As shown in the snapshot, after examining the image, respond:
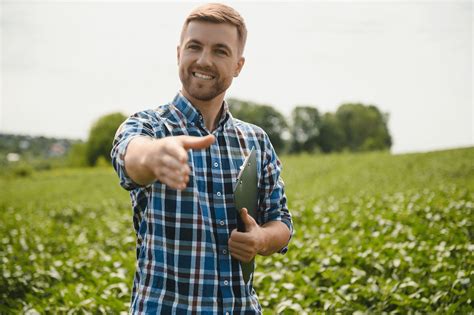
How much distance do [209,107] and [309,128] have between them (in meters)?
60.0

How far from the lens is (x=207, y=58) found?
69.1 inches

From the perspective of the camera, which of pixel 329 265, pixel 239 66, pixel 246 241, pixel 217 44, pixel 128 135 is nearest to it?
pixel 128 135

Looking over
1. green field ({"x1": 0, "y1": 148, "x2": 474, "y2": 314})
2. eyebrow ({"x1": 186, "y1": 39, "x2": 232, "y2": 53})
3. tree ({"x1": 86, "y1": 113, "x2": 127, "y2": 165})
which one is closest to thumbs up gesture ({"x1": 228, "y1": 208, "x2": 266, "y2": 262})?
eyebrow ({"x1": 186, "y1": 39, "x2": 232, "y2": 53})

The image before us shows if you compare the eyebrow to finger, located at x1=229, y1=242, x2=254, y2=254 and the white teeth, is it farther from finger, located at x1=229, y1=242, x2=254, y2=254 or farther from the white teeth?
finger, located at x1=229, y1=242, x2=254, y2=254

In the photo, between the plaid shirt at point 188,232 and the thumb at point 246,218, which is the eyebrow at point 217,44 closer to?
the plaid shirt at point 188,232

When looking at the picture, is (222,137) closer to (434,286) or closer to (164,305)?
(164,305)

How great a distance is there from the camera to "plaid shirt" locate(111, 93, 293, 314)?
1.68 metres

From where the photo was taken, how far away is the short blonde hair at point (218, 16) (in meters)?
1.77

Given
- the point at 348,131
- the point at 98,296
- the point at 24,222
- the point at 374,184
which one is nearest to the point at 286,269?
the point at 98,296

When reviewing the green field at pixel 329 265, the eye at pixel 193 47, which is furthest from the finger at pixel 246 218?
the green field at pixel 329 265

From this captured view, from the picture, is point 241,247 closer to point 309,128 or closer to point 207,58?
point 207,58

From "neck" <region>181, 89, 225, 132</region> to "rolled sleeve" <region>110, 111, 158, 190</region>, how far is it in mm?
170

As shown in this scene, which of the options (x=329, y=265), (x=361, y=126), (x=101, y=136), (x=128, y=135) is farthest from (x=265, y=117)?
(x=128, y=135)

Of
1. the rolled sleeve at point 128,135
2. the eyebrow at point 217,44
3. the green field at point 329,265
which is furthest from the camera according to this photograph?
the green field at point 329,265
